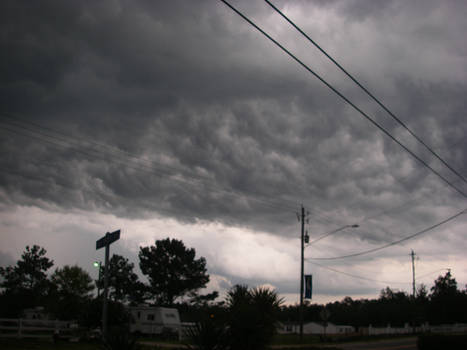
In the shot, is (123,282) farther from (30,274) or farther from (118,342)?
(118,342)

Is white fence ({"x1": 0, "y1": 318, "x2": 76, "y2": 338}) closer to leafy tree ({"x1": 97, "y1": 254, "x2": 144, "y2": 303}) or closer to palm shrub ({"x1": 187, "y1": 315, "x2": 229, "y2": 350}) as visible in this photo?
palm shrub ({"x1": 187, "y1": 315, "x2": 229, "y2": 350})

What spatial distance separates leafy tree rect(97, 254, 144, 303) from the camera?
72.5 m

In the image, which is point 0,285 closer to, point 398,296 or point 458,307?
point 458,307

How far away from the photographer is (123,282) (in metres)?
75.0

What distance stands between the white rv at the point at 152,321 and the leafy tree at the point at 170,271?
25422 millimetres

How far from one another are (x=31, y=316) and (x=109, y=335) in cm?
5270

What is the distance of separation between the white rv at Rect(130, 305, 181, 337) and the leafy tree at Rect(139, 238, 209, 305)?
1001 inches

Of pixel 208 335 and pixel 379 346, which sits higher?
pixel 208 335

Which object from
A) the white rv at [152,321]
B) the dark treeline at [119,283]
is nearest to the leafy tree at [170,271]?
the dark treeline at [119,283]

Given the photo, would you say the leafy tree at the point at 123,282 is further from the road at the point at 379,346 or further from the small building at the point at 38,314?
the road at the point at 379,346

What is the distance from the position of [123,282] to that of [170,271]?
9.48 metres

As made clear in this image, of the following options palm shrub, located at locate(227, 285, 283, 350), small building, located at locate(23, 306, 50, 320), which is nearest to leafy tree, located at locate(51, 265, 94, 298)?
small building, located at locate(23, 306, 50, 320)

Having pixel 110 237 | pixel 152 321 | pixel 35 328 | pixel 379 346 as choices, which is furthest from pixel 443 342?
pixel 152 321

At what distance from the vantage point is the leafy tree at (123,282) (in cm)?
7250
